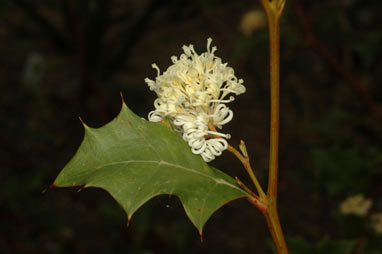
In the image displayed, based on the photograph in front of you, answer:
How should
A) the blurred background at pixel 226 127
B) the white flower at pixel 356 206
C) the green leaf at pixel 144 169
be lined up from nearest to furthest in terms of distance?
the green leaf at pixel 144 169 → the white flower at pixel 356 206 → the blurred background at pixel 226 127

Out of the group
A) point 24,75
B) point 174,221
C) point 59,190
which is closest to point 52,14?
point 24,75

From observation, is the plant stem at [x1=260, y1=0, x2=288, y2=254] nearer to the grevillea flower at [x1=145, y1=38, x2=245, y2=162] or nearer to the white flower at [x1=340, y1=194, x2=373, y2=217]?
the grevillea flower at [x1=145, y1=38, x2=245, y2=162]

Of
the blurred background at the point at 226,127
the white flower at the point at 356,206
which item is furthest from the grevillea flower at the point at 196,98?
the white flower at the point at 356,206

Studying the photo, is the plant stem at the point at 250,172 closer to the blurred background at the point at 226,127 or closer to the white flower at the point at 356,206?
the blurred background at the point at 226,127

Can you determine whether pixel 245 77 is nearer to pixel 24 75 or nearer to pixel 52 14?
pixel 24 75

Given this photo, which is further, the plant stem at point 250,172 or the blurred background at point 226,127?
the blurred background at point 226,127

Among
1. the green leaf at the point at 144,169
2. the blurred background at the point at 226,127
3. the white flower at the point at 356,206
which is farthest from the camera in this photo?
the blurred background at the point at 226,127
